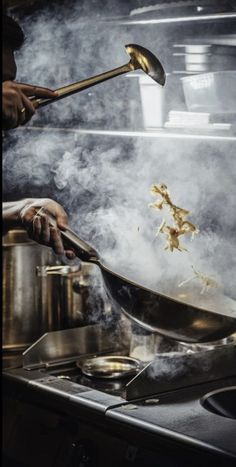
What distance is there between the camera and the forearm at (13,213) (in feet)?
9.59

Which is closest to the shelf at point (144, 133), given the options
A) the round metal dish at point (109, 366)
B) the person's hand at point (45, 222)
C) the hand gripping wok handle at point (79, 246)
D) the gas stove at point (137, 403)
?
the person's hand at point (45, 222)

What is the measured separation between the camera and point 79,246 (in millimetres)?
2711

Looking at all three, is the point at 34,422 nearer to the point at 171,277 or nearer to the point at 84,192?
the point at 171,277

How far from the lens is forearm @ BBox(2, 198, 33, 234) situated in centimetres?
292

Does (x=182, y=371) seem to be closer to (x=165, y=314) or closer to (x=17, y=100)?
(x=165, y=314)

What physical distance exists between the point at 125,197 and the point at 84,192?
0.19 metres

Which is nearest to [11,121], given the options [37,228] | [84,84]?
[84,84]

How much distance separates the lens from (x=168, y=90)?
269 cm

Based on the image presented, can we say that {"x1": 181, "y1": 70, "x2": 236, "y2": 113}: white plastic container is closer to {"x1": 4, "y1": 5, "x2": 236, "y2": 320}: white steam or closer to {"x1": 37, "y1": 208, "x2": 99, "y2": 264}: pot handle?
{"x1": 4, "y1": 5, "x2": 236, "y2": 320}: white steam

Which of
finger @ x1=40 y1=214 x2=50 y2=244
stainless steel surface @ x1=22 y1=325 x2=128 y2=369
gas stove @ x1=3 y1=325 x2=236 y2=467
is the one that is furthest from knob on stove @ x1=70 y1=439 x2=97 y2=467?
finger @ x1=40 y1=214 x2=50 y2=244

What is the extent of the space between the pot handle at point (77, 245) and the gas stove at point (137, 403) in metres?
0.28

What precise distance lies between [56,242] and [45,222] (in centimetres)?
9

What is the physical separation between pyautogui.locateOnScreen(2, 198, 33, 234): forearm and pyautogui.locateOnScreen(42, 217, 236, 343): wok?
1.70 feet

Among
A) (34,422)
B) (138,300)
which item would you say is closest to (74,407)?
(34,422)
